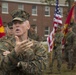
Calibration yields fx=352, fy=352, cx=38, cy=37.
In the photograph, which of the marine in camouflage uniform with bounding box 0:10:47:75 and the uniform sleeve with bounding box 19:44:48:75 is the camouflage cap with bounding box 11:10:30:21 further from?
the uniform sleeve with bounding box 19:44:48:75

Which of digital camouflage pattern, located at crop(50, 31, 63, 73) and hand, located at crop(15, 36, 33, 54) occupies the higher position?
hand, located at crop(15, 36, 33, 54)

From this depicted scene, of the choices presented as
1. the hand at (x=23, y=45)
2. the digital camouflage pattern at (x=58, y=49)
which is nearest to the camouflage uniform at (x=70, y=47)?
the digital camouflage pattern at (x=58, y=49)

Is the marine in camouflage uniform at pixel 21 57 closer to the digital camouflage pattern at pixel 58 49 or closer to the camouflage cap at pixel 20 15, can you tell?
the camouflage cap at pixel 20 15

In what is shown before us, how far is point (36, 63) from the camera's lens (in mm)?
3732

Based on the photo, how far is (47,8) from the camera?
50.8 metres

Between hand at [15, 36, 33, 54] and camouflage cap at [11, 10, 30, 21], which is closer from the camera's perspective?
hand at [15, 36, 33, 54]

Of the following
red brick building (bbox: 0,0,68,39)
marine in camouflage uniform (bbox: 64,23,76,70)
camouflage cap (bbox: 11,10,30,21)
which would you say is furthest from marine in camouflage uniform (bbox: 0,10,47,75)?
red brick building (bbox: 0,0,68,39)

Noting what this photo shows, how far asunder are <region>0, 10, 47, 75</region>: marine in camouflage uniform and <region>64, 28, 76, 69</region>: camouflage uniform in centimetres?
1203

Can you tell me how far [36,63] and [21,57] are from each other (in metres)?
0.21

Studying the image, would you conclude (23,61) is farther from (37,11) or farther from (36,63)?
(37,11)

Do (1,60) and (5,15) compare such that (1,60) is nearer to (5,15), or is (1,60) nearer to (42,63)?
(42,63)

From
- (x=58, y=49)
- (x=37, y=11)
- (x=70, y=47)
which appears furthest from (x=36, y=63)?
(x=37, y=11)

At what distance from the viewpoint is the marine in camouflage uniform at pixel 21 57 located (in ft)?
11.6

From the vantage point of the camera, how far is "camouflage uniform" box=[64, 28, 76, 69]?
15934 millimetres
